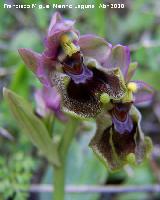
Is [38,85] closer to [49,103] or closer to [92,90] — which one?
[49,103]

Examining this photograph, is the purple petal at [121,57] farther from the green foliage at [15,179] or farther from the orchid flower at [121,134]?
the green foliage at [15,179]

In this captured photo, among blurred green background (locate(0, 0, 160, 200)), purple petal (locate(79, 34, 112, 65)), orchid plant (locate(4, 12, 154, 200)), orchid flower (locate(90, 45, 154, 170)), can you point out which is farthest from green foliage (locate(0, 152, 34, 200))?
purple petal (locate(79, 34, 112, 65))

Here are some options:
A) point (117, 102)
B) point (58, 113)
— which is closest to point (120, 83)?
point (117, 102)

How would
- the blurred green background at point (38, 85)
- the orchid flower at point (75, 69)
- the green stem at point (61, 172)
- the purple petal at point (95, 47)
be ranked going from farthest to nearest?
1. the blurred green background at point (38, 85)
2. the green stem at point (61, 172)
3. the purple petal at point (95, 47)
4. the orchid flower at point (75, 69)

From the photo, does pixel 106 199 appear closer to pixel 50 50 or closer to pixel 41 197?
pixel 41 197

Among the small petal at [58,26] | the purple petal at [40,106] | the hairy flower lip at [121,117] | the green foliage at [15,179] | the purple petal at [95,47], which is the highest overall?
the small petal at [58,26]

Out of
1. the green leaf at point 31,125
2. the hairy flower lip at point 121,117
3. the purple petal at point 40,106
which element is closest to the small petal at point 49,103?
the purple petal at point 40,106

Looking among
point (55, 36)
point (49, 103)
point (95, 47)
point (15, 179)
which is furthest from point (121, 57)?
point (15, 179)
